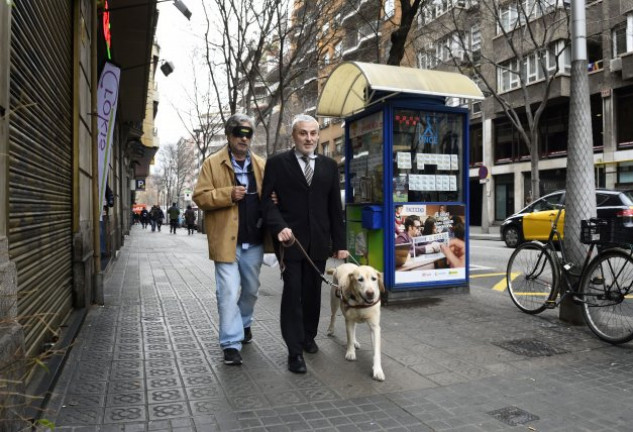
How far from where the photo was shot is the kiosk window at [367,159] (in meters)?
6.97

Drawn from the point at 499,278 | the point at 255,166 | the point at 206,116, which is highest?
the point at 206,116

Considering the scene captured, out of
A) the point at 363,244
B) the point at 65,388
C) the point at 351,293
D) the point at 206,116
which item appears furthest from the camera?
the point at 206,116

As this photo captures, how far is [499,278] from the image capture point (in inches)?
380

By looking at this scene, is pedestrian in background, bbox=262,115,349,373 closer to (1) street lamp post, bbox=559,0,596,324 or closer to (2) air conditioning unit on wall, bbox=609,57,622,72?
(1) street lamp post, bbox=559,0,596,324

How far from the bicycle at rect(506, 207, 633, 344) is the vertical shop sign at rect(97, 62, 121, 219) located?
19.0ft

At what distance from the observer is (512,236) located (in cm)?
1616

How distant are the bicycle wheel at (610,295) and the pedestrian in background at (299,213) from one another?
2.55m

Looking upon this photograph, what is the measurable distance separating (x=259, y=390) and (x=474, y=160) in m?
32.9

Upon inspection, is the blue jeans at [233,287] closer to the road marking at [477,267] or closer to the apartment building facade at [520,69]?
the road marking at [477,267]

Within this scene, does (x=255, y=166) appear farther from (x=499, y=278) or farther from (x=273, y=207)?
(x=499, y=278)

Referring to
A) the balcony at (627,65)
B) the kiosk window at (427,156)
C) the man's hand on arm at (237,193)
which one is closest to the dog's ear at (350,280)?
the man's hand on arm at (237,193)

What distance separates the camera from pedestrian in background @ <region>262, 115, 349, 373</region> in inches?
162

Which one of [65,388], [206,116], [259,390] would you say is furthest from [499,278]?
[206,116]

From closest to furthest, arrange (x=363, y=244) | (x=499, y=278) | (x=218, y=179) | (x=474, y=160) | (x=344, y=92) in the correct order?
(x=218, y=179)
(x=363, y=244)
(x=344, y=92)
(x=499, y=278)
(x=474, y=160)
